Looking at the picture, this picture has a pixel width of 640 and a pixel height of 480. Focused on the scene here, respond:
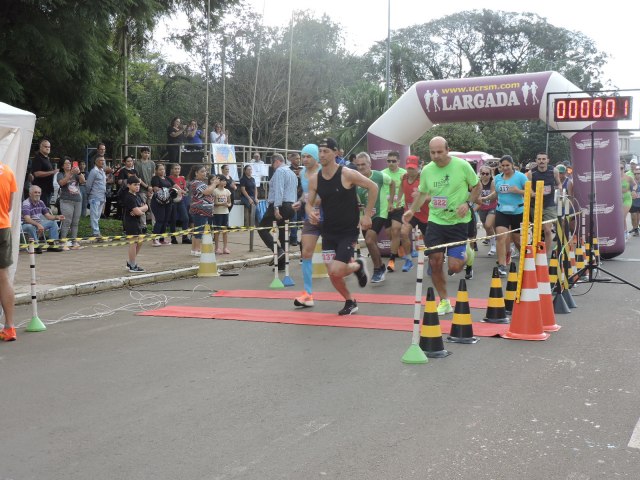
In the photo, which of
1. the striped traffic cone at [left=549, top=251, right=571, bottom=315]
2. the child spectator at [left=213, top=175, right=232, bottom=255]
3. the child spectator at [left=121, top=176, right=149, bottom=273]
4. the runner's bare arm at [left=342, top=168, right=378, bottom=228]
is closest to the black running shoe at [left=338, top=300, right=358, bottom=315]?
the runner's bare arm at [left=342, top=168, right=378, bottom=228]

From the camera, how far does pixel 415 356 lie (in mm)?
A: 6531

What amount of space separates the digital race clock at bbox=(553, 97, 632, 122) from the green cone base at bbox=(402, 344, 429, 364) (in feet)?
19.0

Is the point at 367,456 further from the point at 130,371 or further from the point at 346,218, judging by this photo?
the point at 346,218

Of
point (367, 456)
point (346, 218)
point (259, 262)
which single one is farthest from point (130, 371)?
point (259, 262)

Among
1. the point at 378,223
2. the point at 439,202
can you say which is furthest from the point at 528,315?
the point at 378,223

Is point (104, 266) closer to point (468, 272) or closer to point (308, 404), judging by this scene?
point (468, 272)

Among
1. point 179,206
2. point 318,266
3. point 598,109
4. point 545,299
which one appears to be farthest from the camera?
point 179,206

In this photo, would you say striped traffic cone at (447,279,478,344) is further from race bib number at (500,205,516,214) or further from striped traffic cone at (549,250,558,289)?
race bib number at (500,205,516,214)

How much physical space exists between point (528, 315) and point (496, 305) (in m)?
0.89

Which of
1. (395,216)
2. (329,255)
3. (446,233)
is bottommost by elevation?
(329,255)

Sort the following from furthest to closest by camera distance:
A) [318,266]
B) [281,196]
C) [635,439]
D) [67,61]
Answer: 1. [67,61]
2. [281,196]
3. [318,266]
4. [635,439]

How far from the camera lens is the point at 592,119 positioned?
10945mm

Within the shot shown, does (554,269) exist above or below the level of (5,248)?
below

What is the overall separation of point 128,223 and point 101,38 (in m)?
5.61
